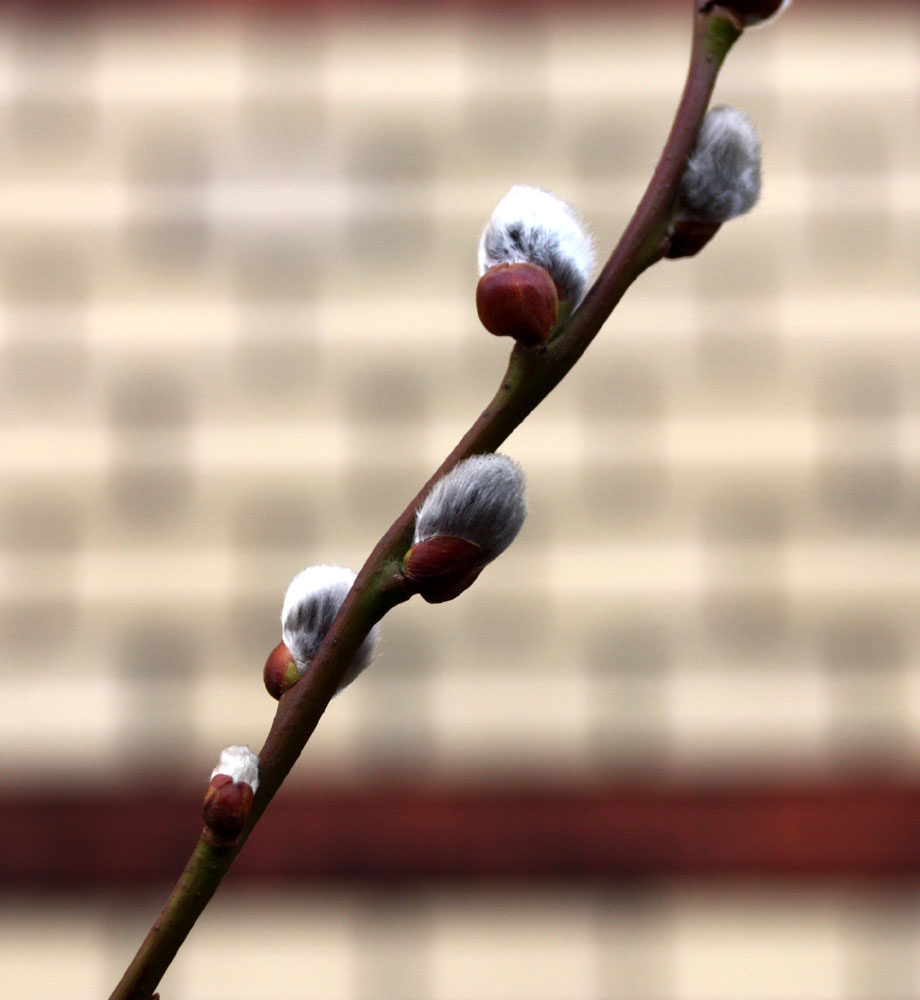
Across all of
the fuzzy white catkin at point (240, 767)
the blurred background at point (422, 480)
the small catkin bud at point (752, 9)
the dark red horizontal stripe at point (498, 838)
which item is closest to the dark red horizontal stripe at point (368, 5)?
the blurred background at point (422, 480)

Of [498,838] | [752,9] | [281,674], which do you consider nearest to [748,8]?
[752,9]

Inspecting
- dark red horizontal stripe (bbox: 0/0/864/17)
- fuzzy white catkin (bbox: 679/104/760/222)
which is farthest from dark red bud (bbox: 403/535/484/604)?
dark red horizontal stripe (bbox: 0/0/864/17)

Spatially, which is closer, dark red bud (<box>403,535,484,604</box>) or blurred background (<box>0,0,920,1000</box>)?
dark red bud (<box>403,535,484,604</box>)

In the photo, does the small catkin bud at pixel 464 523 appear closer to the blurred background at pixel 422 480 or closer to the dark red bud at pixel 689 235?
the dark red bud at pixel 689 235

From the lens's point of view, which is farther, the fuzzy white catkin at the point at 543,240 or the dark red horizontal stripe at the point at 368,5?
the dark red horizontal stripe at the point at 368,5

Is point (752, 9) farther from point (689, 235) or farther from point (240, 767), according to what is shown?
point (240, 767)

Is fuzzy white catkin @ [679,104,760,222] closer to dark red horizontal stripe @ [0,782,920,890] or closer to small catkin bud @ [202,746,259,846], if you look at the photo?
small catkin bud @ [202,746,259,846]
